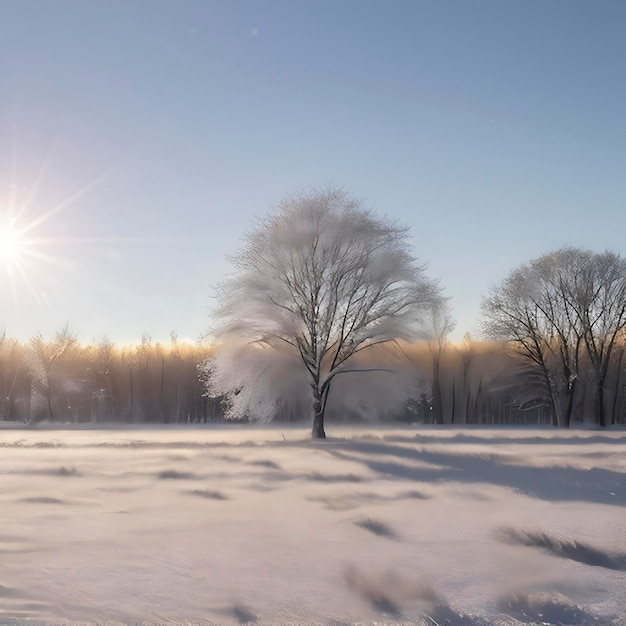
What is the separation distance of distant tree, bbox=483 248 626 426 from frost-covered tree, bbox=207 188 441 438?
713 inches

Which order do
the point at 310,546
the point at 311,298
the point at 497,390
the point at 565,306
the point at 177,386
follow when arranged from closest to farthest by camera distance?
the point at 310,546 < the point at 311,298 < the point at 565,306 < the point at 497,390 < the point at 177,386

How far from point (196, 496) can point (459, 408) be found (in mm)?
53088

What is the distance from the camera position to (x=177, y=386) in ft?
222

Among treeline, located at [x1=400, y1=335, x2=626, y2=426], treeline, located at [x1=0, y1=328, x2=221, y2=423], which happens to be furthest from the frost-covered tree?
treeline, located at [x1=0, y1=328, x2=221, y2=423]

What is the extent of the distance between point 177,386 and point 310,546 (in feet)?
199

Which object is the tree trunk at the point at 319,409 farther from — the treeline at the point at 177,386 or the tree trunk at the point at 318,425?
the treeline at the point at 177,386

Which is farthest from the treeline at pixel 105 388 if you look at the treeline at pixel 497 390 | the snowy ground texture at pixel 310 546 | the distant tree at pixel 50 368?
the snowy ground texture at pixel 310 546

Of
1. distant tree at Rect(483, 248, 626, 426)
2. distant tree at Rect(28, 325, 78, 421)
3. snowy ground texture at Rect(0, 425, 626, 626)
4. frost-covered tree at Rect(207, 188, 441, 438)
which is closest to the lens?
snowy ground texture at Rect(0, 425, 626, 626)

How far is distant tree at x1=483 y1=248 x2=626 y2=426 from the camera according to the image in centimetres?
4841

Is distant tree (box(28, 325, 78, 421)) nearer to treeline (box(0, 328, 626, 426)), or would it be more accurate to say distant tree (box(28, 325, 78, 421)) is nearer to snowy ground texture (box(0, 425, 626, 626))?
treeline (box(0, 328, 626, 426))

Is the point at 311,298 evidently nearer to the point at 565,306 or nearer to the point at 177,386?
the point at 565,306

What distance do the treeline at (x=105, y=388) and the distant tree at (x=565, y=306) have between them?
94.2 feet

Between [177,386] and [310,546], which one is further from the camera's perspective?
[177,386]

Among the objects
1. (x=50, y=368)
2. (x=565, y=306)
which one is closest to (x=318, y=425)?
(x=565, y=306)
